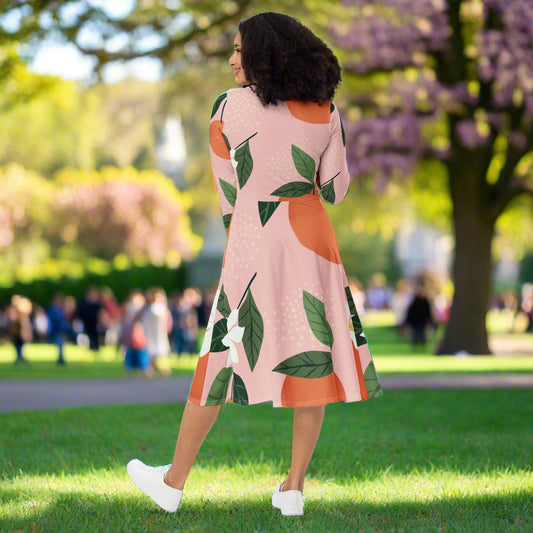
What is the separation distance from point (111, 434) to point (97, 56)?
31.5ft

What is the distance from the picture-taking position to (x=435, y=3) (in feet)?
56.3

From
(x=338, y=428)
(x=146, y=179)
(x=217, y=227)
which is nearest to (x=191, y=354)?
(x=338, y=428)

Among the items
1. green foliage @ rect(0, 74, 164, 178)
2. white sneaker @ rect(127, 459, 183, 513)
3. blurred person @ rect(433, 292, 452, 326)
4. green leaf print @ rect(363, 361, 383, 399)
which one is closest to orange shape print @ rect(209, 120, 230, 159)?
green leaf print @ rect(363, 361, 383, 399)

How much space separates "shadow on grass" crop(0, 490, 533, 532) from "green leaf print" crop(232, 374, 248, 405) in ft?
1.69

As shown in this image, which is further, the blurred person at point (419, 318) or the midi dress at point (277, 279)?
the blurred person at point (419, 318)

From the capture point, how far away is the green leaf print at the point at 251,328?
3.68 m

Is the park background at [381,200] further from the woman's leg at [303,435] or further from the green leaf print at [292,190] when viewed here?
the green leaf print at [292,190]

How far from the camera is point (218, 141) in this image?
12.5 feet

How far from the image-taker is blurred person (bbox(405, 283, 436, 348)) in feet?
77.4

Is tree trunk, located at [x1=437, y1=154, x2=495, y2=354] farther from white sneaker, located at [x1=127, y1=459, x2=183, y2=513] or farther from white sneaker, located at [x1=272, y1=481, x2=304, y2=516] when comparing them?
white sneaker, located at [x1=127, y1=459, x2=183, y2=513]

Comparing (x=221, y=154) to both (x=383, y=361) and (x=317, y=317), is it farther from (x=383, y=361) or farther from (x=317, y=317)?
(x=383, y=361)

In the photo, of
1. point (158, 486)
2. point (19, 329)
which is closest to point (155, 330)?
point (19, 329)

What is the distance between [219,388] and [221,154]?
98 centimetres

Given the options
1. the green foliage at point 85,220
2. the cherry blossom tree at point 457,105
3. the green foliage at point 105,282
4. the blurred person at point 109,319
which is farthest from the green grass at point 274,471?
the green foliage at point 85,220
